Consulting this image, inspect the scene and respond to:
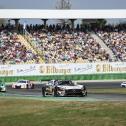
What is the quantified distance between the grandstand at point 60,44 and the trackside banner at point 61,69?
0.97 meters

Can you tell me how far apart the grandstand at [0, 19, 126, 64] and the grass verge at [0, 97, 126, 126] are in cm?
3775

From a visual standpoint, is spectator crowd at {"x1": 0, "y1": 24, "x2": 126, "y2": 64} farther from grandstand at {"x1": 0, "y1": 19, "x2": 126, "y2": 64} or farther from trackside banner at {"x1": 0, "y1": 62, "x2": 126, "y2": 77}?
trackside banner at {"x1": 0, "y1": 62, "x2": 126, "y2": 77}

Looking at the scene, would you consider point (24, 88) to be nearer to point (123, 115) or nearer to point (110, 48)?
point (110, 48)

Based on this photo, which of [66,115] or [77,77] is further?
[77,77]

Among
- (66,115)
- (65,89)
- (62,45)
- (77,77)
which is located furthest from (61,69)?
(66,115)

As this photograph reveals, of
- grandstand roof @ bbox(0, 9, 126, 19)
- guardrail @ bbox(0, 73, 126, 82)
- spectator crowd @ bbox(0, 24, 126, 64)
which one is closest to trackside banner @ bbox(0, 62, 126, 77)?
guardrail @ bbox(0, 73, 126, 82)

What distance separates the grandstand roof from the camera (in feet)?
246

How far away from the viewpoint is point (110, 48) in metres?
70.1

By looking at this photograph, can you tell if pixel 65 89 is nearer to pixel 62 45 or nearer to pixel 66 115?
pixel 66 115

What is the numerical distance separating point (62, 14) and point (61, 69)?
518 inches

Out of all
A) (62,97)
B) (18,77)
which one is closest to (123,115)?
(62,97)

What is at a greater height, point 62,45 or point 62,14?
point 62,14

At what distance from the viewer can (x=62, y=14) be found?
7644 centimetres

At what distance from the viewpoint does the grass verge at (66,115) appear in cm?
2102
